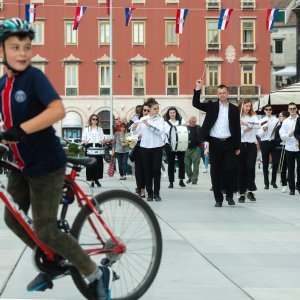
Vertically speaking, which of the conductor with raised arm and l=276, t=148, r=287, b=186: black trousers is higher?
the conductor with raised arm

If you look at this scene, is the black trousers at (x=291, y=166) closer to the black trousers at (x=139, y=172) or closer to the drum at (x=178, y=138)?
the drum at (x=178, y=138)

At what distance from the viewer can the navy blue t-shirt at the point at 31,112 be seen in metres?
4.14

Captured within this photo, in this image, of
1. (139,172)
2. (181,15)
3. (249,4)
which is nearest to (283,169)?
(139,172)

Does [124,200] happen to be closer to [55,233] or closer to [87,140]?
[55,233]

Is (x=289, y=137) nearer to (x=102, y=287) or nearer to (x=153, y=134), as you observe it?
(x=153, y=134)

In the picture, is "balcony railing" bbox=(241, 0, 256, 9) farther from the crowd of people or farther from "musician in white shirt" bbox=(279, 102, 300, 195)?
"musician in white shirt" bbox=(279, 102, 300, 195)

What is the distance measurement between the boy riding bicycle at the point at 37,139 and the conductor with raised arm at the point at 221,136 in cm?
761

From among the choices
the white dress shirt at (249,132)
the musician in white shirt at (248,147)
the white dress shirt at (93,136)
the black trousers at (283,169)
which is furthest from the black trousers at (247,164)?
the white dress shirt at (93,136)

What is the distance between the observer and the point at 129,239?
4.80 m

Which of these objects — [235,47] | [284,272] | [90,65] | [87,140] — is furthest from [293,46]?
[284,272]

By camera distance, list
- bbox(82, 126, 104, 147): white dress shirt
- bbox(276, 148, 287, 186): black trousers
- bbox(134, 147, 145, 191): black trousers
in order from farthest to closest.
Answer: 1. bbox(82, 126, 104, 147): white dress shirt
2. bbox(276, 148, 287, 186): black trousers
3. bbox(134, 147, 145, 191): black trousers

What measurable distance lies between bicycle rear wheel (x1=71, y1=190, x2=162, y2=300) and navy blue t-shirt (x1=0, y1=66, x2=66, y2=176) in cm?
45

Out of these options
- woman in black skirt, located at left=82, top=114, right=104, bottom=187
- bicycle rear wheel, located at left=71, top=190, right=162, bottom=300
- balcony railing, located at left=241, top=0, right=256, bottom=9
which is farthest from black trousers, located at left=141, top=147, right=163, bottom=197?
balcony railing, located at left=241, top=0, right=256, bottom=9

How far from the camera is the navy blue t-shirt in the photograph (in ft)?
13.6
